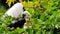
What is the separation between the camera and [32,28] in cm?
262

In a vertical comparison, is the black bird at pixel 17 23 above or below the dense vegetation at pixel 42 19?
below

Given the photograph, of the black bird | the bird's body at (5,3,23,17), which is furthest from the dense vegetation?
the bird's body at (5,3,23,17)

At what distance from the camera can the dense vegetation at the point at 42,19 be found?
102 inches

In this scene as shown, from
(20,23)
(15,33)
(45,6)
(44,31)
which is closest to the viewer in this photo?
(44,31)

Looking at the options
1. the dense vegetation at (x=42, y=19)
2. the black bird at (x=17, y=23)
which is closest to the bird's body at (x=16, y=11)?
the black bird at (x=17, y=23)

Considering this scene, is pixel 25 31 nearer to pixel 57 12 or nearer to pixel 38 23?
pixel 38 23

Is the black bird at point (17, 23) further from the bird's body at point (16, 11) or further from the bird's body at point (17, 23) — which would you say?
the bird's body at point (16, 11)

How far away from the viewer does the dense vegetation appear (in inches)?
102

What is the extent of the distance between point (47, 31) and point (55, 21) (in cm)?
16

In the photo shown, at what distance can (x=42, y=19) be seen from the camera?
8.99ft

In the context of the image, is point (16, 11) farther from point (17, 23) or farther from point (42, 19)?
point (42, 19)

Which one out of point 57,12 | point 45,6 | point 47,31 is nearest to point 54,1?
point 45,6

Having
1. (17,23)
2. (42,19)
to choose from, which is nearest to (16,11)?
(17,23)

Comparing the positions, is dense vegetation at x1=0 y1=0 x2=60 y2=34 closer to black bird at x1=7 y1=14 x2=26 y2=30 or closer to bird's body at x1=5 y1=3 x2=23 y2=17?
black bird at x1=7 y1=14 x2=26 y2=30
